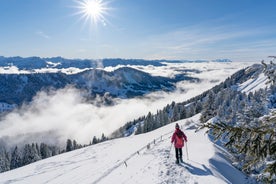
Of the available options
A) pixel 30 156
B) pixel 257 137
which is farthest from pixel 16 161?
pixel 257 137

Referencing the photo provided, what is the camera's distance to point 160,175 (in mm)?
15555

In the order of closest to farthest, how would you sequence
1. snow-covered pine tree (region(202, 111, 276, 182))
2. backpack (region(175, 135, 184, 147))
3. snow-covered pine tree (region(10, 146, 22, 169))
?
snow-covered pine tree (region(202, 111, 276, 182)), backpack (region(175, 135, 184, 147)), snow-covered pine tree (region(10, 146, 22, 169))

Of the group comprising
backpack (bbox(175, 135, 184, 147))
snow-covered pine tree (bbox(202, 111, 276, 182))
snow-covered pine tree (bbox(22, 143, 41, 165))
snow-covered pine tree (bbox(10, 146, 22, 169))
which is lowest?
snow-covered pine tree (bbox(10, 146, 22, 169))

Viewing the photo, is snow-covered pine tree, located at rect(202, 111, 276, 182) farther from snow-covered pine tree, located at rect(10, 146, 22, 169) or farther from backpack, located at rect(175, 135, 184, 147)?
snow-covered pine tree, located at rect(10, 146, 22, 169)

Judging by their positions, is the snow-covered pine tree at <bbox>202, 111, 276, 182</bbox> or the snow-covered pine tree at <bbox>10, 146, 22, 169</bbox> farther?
the snow-covered pine tree at <bbox>10, 146, 22, 169</bbox>

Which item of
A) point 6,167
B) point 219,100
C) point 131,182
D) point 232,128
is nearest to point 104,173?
point 131,182

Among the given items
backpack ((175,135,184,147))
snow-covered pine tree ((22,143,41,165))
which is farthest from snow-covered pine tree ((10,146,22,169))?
backpack ((175,135,184,147))

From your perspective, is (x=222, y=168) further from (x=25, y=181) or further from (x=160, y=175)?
(x=25, y=181)

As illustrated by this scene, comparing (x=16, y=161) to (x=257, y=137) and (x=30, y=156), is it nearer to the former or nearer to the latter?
(x=30, y=156)

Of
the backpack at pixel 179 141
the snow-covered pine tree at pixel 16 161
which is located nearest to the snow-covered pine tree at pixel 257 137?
the backpack at pixel 179 141

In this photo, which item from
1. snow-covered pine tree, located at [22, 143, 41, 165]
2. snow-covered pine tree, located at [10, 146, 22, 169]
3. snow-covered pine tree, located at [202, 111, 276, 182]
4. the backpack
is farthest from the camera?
snow-covered pine tree, located at [10, 146, 22, 169]

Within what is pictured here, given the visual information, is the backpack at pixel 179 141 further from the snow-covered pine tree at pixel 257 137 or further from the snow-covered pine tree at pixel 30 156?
the snow-covered pine tree at pixel 30 156

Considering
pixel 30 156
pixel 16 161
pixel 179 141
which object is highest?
pixel 179 141

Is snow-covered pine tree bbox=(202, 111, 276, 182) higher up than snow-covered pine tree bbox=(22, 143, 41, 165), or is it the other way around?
snow-covered pine tree bbox=(202, 111, 276, 182)
